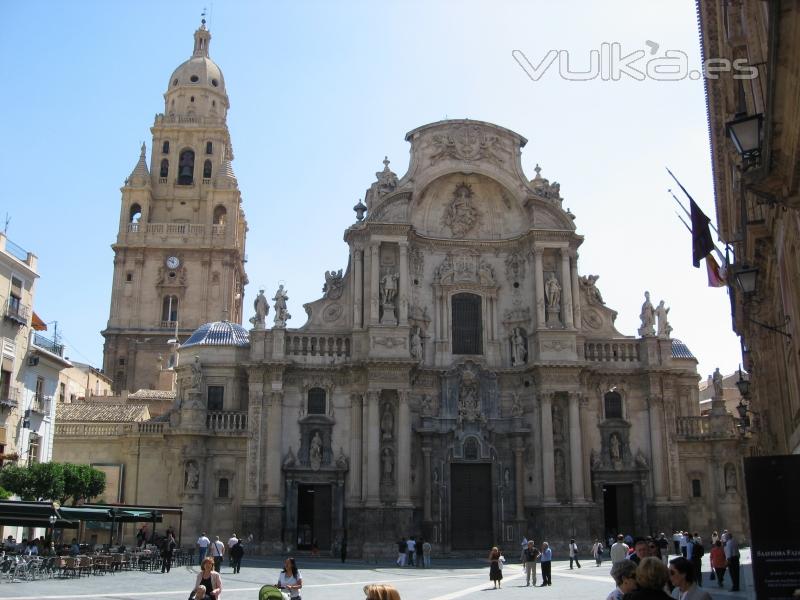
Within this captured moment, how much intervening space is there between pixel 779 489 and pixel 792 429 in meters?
11.6

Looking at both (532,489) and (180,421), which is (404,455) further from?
(180,421)

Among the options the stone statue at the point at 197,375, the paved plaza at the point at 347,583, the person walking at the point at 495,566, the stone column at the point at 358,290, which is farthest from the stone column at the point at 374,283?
the person walking at the point at 495,566

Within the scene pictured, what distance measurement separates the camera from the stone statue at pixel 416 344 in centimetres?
4013

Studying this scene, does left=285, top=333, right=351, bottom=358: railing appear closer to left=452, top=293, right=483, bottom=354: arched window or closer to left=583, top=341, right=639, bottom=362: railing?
left=452, top=293, right=483, bottom=354: arched window

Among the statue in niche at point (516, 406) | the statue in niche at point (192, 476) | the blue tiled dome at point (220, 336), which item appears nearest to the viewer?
the statue in niche at point (192, 476)

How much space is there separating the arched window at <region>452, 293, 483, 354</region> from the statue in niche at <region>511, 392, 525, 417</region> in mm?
2741

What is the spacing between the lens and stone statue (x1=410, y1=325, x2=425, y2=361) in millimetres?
40131

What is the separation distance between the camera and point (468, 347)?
4181cm

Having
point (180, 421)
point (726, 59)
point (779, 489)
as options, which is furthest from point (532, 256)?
point (779, 489)

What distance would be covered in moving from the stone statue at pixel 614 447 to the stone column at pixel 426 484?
8.84 meters

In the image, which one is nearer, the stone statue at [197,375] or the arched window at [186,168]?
the stone statue at [197,375]

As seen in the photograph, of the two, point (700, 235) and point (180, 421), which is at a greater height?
point (700, 235)

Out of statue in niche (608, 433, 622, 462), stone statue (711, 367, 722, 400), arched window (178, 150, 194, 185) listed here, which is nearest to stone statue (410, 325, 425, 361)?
statue in niche (608, 433, 622, 462)

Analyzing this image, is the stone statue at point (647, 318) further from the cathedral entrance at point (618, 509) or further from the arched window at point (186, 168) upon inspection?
the arched window at point (186, 168)
